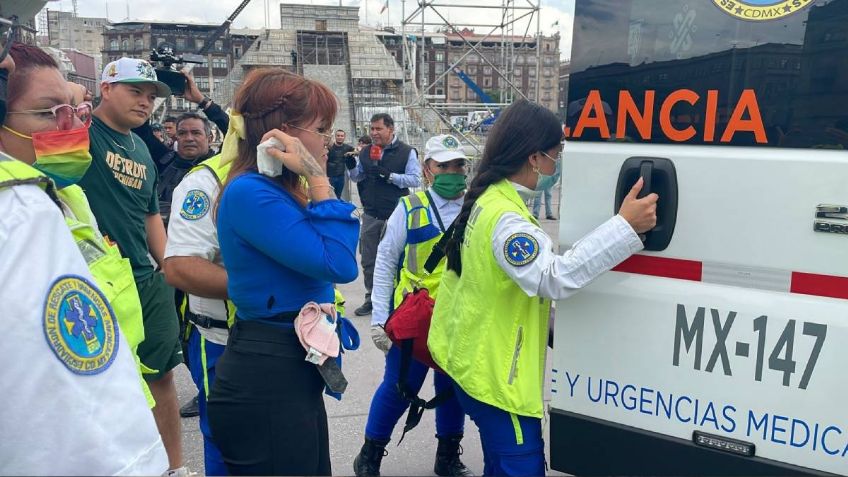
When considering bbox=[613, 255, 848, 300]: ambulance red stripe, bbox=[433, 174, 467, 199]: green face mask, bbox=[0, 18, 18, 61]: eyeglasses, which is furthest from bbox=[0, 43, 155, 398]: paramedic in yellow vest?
bbox=[433, 174, 467, 199]: green face mask

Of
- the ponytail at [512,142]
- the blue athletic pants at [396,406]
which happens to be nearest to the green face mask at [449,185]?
the blue athletic pants at [396,406]

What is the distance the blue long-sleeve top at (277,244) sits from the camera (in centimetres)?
171

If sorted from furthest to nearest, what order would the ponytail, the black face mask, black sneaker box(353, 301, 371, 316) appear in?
black sneaker box(353, 301, 371, 316) < the ponytail < the black face mask

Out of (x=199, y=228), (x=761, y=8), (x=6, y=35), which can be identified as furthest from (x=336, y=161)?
(x=6, y=35)

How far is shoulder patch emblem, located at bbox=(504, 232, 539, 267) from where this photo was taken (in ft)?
6.22

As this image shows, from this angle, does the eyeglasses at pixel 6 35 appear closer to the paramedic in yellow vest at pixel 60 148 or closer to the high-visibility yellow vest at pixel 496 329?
the paramedic in yellow vest at pixel 60 148

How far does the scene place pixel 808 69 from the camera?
5.54ft

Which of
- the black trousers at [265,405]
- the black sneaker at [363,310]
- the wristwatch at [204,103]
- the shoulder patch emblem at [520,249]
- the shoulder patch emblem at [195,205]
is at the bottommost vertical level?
the black sneaker at [363,310]

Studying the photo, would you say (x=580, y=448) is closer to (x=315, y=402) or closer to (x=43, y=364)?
(x=315, y=402)

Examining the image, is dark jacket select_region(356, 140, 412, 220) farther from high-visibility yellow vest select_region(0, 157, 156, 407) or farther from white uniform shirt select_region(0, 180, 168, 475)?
white uniform shirt select_region(0, 180, 168, 475)

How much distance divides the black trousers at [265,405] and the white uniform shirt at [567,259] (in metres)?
0.74

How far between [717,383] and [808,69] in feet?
3.15

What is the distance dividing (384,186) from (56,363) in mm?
5411

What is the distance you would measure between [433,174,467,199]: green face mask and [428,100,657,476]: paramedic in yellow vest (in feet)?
3.14
